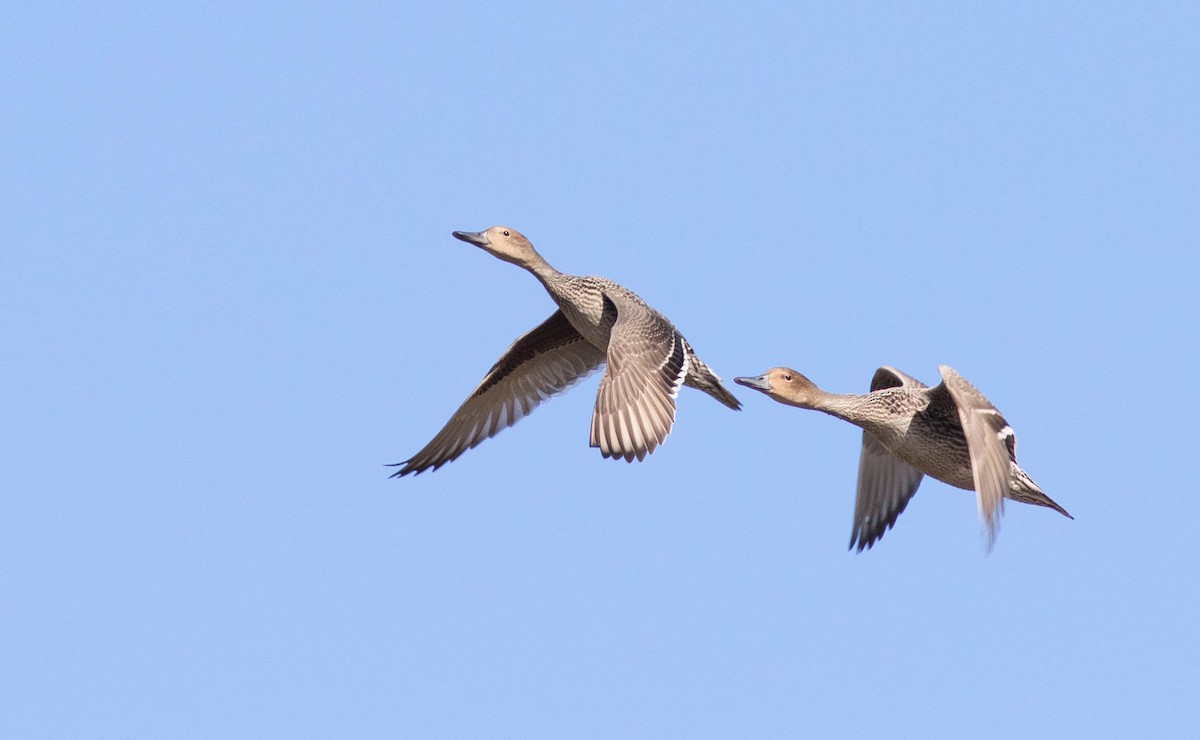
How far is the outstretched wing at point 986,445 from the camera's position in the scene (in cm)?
1578

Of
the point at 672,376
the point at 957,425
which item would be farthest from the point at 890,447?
the point at 672,376

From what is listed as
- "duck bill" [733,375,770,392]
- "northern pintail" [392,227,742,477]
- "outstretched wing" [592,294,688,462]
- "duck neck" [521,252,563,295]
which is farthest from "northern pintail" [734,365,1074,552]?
"duck neck" [521,252,563,295]

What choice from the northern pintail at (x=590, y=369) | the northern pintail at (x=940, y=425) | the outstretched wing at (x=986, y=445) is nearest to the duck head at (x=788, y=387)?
the northern pintail at (x=940, y=425)

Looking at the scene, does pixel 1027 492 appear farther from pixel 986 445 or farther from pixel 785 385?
pixel 785 385

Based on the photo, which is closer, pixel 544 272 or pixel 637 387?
pixel 637 387

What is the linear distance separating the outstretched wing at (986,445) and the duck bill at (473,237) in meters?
5.81

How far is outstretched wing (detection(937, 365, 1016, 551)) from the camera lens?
15781 millimetres

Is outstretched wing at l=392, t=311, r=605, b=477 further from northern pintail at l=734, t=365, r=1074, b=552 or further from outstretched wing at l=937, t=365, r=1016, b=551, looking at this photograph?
outstretched wing at l=937, t=365, r=1016, b=551

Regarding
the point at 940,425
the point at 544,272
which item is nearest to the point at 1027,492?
the point at 940,425

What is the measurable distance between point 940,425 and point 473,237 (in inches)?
232

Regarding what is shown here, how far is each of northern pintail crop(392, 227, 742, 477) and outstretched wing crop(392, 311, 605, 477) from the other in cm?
1

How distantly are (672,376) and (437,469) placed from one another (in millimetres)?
4854

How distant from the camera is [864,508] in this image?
2058 centimetres

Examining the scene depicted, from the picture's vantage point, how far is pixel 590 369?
70.7 feet
